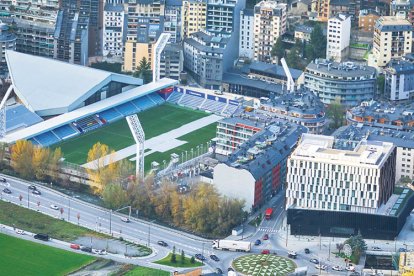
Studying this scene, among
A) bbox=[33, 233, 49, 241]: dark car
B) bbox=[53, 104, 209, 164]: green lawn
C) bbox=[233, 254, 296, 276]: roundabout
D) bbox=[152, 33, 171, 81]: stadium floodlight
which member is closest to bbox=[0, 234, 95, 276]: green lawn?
bbox=[33, 233, 49, 241]: dark car

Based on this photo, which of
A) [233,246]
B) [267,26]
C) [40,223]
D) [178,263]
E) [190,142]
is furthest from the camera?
[267,26]

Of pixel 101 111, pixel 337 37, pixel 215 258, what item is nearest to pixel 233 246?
pixel 215 258

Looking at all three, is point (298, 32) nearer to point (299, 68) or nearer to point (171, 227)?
point (299, 68)

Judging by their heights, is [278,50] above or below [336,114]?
above

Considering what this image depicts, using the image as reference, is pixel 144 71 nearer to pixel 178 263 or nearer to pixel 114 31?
pixel 114 31

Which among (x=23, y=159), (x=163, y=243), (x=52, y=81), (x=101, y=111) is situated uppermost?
(x=52, y=81)

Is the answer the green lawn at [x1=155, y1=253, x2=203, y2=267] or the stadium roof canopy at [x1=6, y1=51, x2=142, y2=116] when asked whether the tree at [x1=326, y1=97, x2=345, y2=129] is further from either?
the green lawn at [x1=155, y1=253, x2=203, y2=267]

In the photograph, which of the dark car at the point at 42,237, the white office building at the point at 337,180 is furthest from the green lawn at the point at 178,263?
the white office building at the point at 337,180

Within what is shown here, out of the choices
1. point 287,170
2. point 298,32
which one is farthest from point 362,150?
point 298,32
